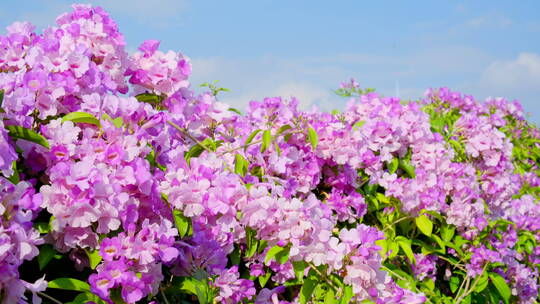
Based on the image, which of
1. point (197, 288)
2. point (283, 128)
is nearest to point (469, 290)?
point (283, 128)

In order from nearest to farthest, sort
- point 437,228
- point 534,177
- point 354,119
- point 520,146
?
point 437,228, point 354,119, point 534,177, point 520,146

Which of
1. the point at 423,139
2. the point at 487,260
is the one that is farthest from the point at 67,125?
the point at 487,260

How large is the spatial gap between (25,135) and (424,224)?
214cm

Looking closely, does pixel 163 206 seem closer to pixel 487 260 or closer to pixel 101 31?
pixel 101 31

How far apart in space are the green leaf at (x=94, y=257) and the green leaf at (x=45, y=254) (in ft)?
0.30

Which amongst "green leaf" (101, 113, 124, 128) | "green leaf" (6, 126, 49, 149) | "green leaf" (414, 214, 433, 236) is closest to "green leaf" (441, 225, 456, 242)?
"green leaf" (414, 214, 433, 236)

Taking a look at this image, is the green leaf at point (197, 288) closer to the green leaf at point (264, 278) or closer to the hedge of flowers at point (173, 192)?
the hedge of flowers at point (173, 192)

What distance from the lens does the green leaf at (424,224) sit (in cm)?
307

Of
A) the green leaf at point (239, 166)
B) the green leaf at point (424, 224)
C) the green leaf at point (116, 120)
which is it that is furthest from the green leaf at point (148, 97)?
the green leaf at point (424, 224)

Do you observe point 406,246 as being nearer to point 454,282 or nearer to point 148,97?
point 454,282

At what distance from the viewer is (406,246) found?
10.0ft

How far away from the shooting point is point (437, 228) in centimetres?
346

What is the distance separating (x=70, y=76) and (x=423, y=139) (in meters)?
2.22

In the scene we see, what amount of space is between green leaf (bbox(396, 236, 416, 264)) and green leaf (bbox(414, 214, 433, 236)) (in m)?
0.10
